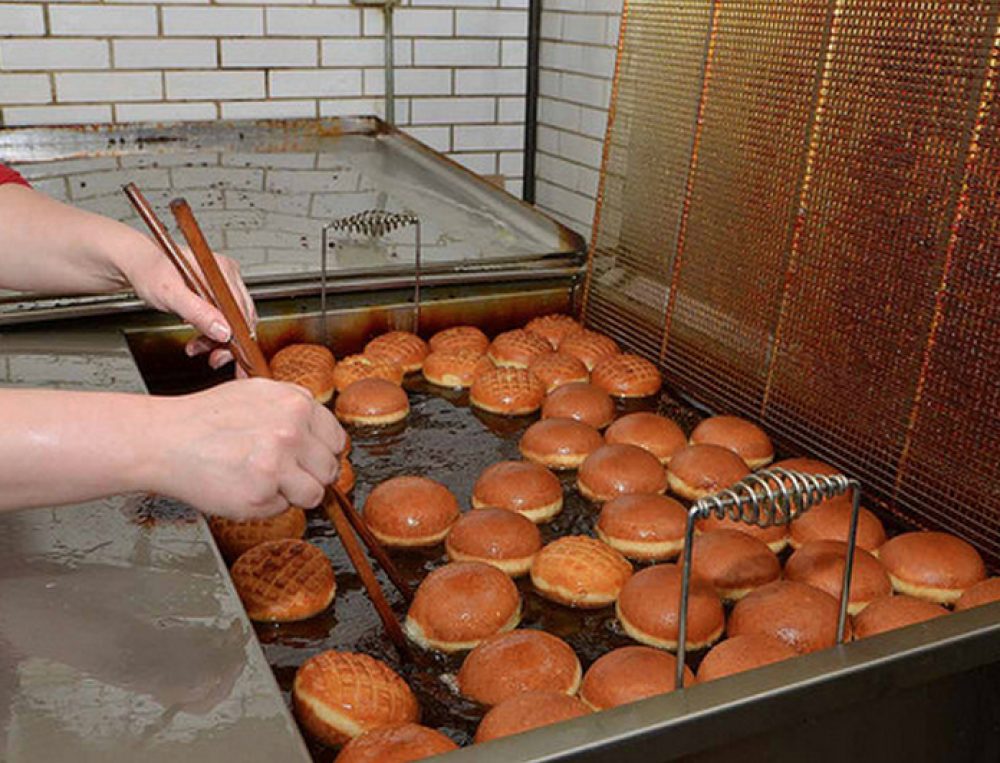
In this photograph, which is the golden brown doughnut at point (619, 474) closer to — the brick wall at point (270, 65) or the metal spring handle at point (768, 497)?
the metal spring handle at point (768, 497)

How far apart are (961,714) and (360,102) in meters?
3.51

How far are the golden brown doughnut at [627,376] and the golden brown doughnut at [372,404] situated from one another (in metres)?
0.53

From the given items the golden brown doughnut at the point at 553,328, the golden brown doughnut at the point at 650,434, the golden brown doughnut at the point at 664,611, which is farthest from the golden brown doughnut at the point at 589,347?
the golden brown doughnut at the point at 664,611

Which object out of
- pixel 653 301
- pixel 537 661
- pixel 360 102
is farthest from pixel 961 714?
pixel 360 102

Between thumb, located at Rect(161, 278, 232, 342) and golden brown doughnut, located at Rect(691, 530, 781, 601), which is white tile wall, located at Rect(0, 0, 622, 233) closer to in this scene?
golden brown doughnut, located at Rect(691, 530, 781, 601)

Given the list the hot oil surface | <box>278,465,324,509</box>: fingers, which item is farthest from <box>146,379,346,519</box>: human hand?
the hot oil surface

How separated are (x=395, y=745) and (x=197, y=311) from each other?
77cm

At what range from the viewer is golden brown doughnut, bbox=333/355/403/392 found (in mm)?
2639

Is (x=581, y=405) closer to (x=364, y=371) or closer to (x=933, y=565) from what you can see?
(x=364, y=371)

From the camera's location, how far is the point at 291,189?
11.0 feet

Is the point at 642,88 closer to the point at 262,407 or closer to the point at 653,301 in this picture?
the point at 653,301

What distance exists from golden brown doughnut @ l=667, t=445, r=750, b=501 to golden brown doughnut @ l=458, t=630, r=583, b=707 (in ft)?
2.12

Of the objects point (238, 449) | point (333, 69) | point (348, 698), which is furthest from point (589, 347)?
point (333, 69)

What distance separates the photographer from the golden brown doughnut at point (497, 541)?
6.40 ft
